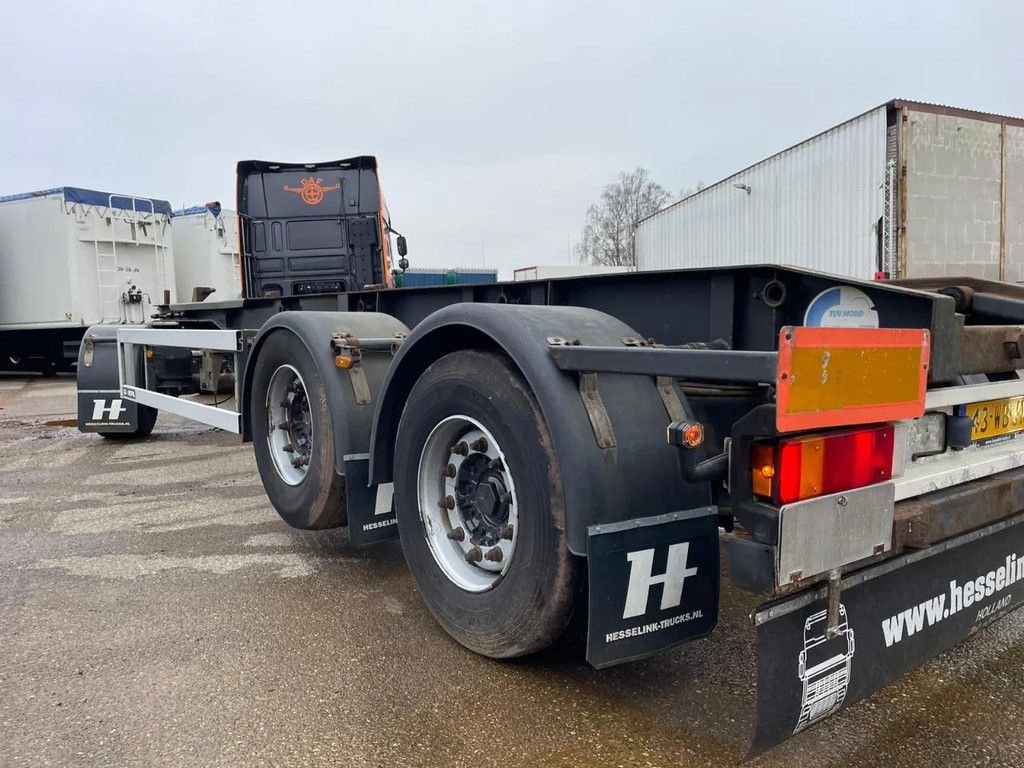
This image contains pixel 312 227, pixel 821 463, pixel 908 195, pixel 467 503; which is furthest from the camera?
pixel 908 195

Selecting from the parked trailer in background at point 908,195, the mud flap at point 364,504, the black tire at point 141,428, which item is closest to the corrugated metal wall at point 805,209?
the parked trailer in background at point 908,195

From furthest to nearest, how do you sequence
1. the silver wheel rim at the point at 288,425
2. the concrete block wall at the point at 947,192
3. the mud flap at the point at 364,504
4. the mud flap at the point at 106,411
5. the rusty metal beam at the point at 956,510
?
the concrete block wall at the point at 947,192
the mud flap at the point at 106,411
the silver wheel rim at the point at 288,425
the mud flap at the point at 364,504
the rusty metal beam at the point at 956,510

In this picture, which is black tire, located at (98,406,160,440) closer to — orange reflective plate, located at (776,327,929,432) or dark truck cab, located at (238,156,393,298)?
dark truck cab, located at (238,156,393,298)

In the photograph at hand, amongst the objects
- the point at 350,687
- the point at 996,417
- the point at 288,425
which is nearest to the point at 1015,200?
the point at 996,417

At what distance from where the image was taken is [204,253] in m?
16.9

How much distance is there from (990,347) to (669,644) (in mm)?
1276

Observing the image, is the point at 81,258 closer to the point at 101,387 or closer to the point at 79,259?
the point at 79,259

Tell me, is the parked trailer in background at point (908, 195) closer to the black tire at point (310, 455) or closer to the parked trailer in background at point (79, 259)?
the black tire at point (310, 455)

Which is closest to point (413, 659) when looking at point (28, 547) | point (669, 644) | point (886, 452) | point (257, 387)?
point (669, 644)

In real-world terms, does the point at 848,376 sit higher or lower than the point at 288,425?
higher

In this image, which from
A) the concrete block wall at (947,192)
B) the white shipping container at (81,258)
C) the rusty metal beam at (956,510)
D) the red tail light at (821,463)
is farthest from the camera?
the white shipping container at (81,258)

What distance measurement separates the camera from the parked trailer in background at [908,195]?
12016mm

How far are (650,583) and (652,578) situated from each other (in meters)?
0.02

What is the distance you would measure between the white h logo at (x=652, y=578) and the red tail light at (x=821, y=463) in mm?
450
